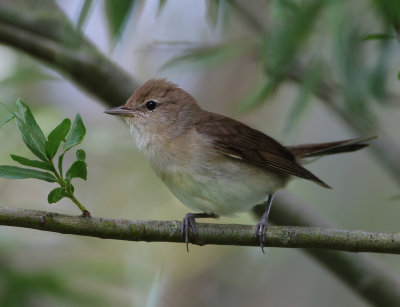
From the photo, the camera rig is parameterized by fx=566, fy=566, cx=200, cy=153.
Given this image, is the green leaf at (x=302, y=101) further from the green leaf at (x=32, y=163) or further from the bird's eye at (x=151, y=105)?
the bird's eye at (x=151, y=105)

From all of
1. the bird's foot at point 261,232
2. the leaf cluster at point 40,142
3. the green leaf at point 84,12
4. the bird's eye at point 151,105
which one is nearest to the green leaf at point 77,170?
the leaf cluster at point 40,142

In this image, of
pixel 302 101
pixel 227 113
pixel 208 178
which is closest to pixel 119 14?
pixel 302 101

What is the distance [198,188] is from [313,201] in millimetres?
4127

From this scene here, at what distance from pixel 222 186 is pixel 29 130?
1809 millimetres

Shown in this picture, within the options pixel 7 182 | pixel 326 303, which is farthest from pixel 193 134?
pixel 326 303

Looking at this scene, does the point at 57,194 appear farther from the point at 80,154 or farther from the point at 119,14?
the point at 119,14

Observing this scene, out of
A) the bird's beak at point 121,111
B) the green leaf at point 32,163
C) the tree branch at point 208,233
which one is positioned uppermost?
the bird's beak at point 121,111

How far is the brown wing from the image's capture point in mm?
3977

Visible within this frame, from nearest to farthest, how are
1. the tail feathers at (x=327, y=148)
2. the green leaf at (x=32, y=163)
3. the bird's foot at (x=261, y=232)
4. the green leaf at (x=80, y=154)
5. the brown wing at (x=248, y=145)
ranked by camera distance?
the green leaf at (x=32, y=163)
the green leaf at (x=80, y=154)
the bird's foot at (x=261, y=232)
the brown wing at (x=248, y=145)
the tail feathers at (x=327, y=148)

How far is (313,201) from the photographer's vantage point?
7512mm

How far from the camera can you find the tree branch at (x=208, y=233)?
2492mm

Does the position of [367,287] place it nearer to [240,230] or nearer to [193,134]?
[240,230]

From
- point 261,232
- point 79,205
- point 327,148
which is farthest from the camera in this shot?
point 327,148

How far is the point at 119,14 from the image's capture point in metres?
2.42
